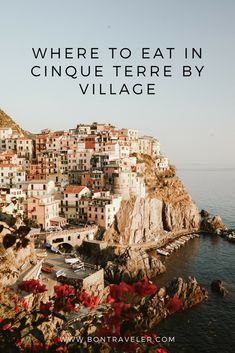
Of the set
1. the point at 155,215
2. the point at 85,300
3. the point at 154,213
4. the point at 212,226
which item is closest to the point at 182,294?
the point at 154,213

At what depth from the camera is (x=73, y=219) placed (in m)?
62.1

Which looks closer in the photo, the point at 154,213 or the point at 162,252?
the point at 162,252

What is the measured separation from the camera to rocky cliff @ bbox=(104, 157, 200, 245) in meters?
59.8

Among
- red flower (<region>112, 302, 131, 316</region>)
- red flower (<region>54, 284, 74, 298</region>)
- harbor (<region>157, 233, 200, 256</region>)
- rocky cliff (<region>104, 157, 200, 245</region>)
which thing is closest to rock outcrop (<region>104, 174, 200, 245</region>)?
rocky cliff (<region>104, 157, 200, 245</region>)

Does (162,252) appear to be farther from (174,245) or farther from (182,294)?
(182,294)

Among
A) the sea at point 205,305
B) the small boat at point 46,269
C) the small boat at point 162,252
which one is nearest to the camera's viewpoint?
the sea at point 205,305

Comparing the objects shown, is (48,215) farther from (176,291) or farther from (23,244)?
(23,244)

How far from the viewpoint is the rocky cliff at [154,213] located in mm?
59775

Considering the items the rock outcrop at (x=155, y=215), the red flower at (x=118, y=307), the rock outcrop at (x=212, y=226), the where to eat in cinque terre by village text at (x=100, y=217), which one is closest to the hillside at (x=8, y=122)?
the where to eat in cinque terre by village text at (x=100, y=217)

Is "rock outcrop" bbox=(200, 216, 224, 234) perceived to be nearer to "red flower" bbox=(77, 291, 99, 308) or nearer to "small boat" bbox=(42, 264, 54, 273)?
"small boat" bbox=(42, 264, 54, 273)

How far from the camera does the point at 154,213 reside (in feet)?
222

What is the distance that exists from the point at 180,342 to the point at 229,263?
25.7m

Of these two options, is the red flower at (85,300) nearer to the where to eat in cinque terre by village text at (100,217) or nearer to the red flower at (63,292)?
the red flower at (63,292)

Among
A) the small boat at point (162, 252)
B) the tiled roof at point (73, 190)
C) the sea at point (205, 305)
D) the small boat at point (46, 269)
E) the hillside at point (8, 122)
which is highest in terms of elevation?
the hillside at point (8, 122)
